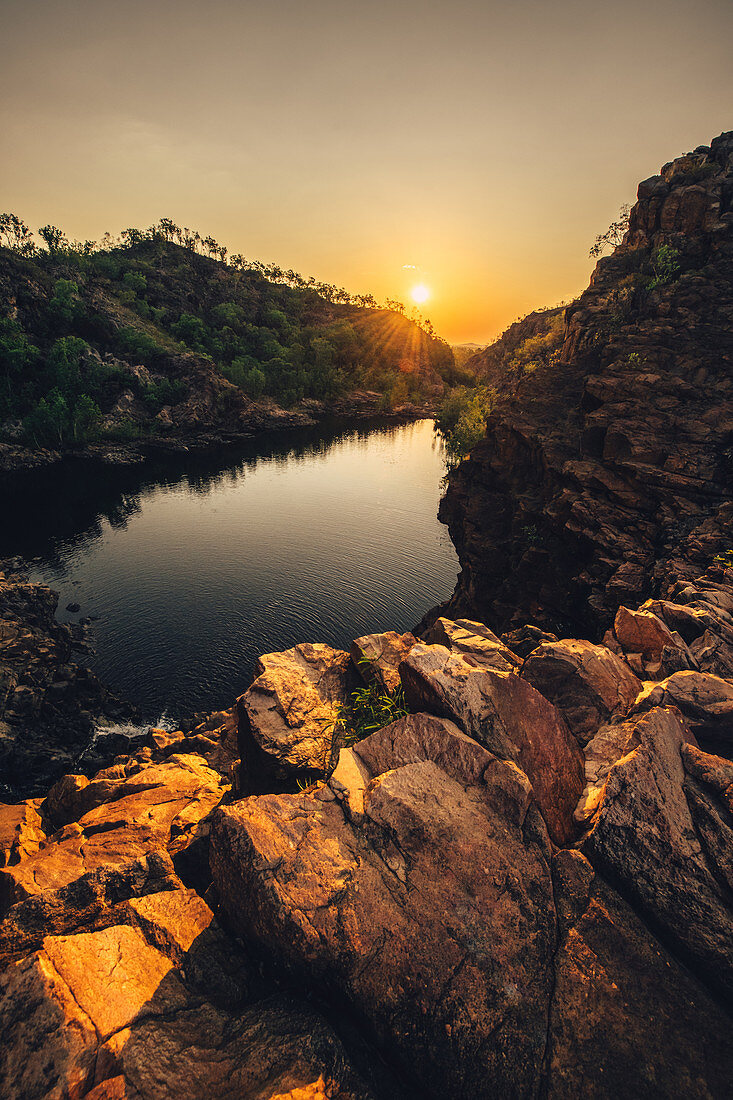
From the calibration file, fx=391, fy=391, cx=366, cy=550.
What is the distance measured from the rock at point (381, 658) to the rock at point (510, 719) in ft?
8.81

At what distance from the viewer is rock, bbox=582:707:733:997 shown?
17.2ft

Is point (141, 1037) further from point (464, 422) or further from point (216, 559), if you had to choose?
point (464, 422)

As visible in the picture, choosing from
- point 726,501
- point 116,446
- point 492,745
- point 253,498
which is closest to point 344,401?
point 116,446

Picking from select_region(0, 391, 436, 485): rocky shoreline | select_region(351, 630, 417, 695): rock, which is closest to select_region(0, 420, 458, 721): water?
select_region(0, 391, 436, 485): rocky shoreline

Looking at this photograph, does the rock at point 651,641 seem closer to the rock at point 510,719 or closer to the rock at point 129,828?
the rock at point 510,719

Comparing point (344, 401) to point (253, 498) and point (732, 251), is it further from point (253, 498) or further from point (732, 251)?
point (732, 251)

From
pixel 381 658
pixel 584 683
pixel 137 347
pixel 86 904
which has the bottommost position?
pixel 86 904

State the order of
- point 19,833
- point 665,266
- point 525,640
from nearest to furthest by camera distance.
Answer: point 19,833
point 525,640
point 665,266

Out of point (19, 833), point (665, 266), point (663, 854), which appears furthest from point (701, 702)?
point (665, 266)

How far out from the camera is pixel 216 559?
1394 inches

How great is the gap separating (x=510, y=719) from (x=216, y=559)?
1267 inches

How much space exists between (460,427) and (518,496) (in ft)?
116

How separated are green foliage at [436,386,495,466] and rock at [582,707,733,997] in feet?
93.6

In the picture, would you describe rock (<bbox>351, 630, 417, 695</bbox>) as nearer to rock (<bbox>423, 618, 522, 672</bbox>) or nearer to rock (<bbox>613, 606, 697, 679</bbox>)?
rock (<bbox>423, 618, 522, 672</bbox>)
